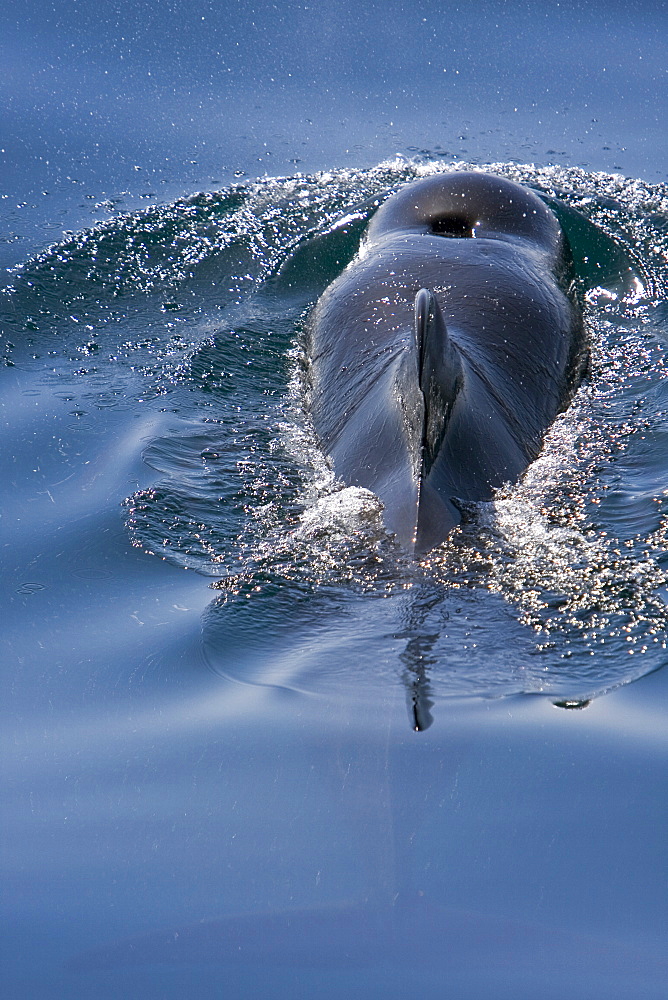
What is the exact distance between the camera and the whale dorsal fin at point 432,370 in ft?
17.2

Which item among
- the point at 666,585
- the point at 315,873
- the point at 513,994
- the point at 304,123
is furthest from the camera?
the point at 304,123

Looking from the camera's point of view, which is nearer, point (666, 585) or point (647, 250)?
point (666, 585)

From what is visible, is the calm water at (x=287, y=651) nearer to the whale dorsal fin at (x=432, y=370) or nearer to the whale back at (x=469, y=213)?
the whale dorsal fin at (x=432, y=370)

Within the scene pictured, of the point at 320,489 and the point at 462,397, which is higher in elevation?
the point at 462,397

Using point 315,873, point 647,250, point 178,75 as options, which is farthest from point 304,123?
point 315,873

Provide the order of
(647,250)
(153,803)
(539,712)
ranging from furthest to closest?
(647,250), (539,712), (153,803)

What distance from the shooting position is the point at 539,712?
4188 millimetres

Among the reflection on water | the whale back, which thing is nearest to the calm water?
the reflection on water

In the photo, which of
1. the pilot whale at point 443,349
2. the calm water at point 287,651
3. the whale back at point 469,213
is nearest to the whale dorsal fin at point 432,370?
the pilot whale at point 443,349

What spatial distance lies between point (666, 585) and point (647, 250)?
477 centimetres

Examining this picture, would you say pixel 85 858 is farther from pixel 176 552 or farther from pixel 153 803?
pixel 176 552

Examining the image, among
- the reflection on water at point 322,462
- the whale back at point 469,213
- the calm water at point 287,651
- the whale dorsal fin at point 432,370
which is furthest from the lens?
the whale back at point 469,213

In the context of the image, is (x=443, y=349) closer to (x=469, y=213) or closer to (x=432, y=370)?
(x=432, y=370)

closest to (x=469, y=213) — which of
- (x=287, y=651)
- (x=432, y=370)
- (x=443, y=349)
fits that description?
(x=443, y=349)
